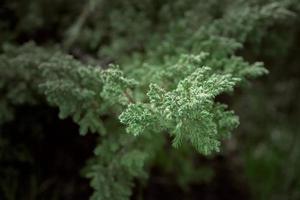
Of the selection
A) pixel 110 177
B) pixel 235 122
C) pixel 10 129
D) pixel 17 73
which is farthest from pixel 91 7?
pixel 235 122

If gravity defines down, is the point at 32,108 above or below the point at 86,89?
above

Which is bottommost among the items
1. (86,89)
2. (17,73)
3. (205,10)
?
(86,89)

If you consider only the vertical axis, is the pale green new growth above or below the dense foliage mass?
below

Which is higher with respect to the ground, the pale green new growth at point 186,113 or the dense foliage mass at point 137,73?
the dense foliage mass at point 137,73

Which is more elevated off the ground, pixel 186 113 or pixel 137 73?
pixel 137 73

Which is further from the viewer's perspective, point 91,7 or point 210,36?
point 91,7

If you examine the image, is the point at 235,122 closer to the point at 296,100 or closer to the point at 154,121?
the point at 154,121

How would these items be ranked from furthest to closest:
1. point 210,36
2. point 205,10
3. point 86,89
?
point 205,10
point 210,36
point 86,89

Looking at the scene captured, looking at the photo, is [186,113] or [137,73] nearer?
[186,113]
